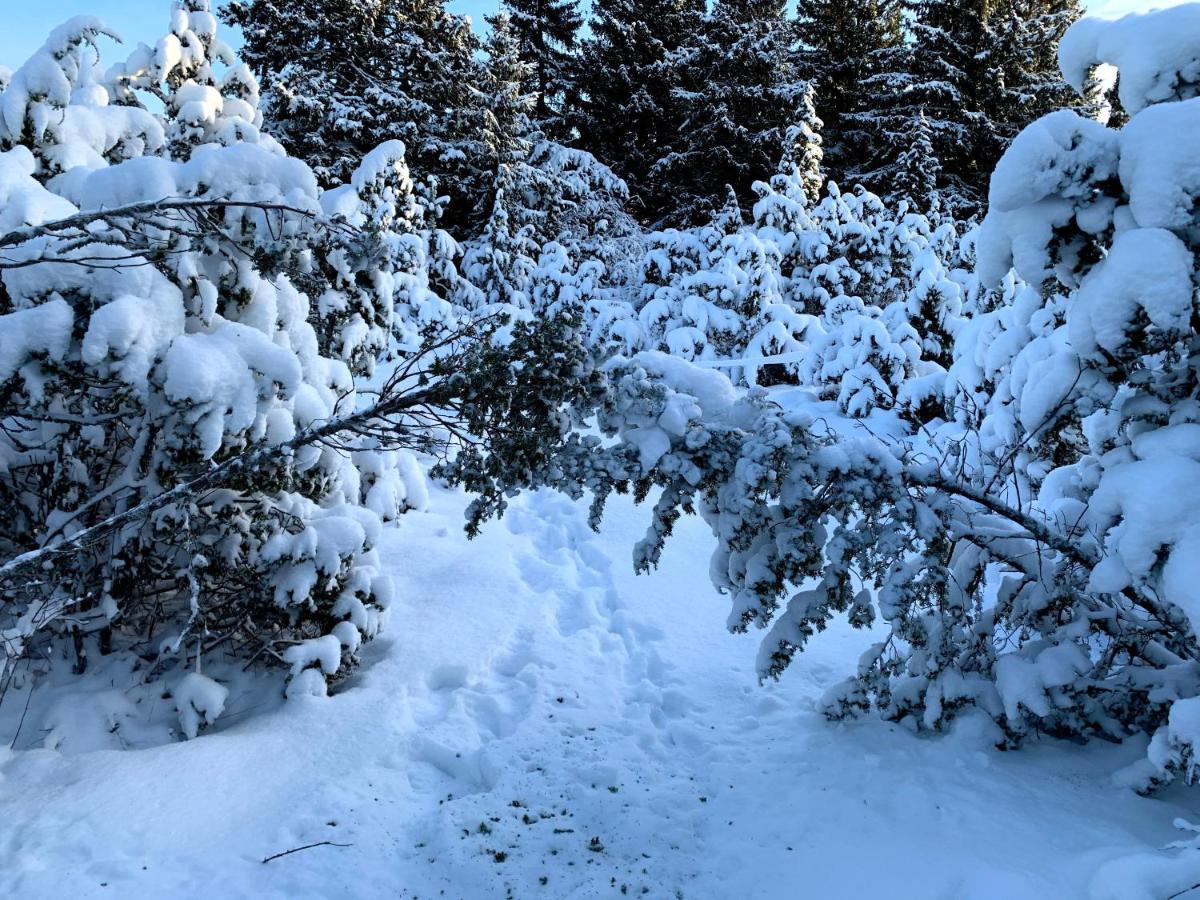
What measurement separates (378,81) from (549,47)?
8.54m

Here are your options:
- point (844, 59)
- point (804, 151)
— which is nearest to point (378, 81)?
point (804, 151)

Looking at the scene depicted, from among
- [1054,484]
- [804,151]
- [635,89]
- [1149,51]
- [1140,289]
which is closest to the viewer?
A: [1140,289]

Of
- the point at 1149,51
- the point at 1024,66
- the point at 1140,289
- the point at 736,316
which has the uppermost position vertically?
the point at 1024,66

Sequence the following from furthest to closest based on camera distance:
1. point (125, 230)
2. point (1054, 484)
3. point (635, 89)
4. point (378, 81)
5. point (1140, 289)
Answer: point (635, 89)
point (378, 81)
point (1054, 484)
point (125, 230)
point (1140, 289)

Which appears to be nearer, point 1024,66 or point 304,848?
point 304,848

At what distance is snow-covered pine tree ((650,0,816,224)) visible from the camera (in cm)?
2266

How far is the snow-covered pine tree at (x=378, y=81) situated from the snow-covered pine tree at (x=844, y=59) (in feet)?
42.4

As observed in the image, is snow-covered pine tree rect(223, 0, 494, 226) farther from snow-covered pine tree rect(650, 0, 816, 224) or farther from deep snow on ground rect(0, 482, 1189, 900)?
deep snow on ground rect(0, 482, 1189, 900)

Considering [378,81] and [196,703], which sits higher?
[378,81]

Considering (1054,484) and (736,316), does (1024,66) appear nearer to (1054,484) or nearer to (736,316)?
(736,316)

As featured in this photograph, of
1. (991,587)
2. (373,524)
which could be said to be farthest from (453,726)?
(991,587)

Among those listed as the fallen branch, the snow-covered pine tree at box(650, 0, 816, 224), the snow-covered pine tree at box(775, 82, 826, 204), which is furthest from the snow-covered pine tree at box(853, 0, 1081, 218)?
the fallen branch

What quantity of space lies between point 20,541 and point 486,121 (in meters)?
16.3

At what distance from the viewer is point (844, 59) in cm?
2666
